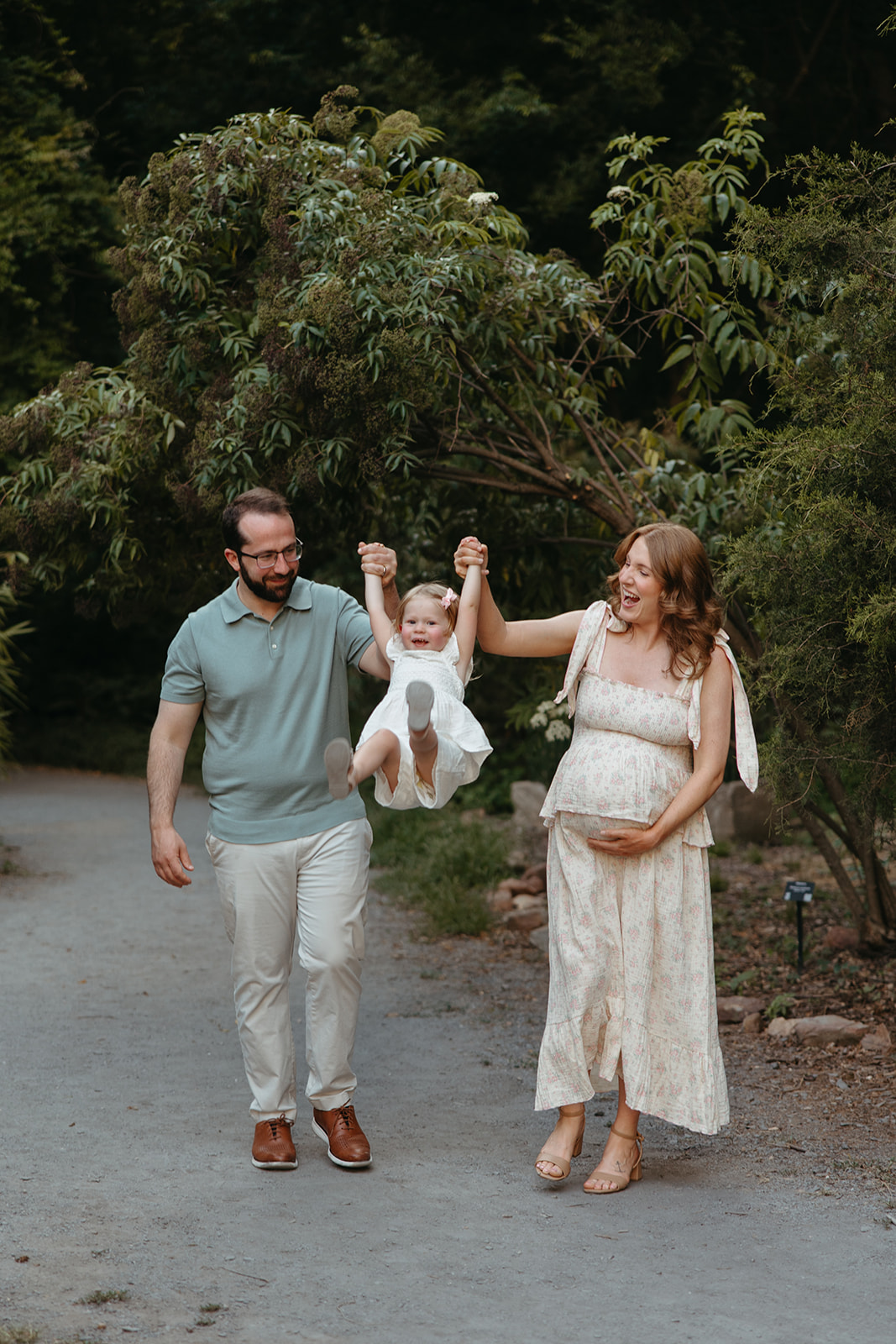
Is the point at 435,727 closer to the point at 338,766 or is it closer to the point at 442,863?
the point at 338,766

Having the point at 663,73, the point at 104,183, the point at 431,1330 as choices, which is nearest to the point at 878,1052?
the point at 431,1330

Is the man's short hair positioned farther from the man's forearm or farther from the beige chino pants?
the beige chino pants

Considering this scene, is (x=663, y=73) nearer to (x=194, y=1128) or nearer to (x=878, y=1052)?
(x=878, y=1052)

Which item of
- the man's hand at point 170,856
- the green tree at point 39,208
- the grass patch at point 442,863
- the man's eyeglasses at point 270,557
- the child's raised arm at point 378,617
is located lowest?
the grass patch at point 442,863

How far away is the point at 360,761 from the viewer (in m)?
3.92

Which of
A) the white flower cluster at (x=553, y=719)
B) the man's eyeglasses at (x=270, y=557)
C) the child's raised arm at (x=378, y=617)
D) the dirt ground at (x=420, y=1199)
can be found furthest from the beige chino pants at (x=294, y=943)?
the white flower cluster at (x=553, y=719)

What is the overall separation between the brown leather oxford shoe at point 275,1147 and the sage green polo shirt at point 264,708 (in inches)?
36.5

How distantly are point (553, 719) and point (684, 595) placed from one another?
4.14 meters

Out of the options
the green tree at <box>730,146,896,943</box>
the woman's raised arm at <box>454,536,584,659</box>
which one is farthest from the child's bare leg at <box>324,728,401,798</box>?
the green tree at <box>730,146,896,943</box>

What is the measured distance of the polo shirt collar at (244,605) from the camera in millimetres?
4359

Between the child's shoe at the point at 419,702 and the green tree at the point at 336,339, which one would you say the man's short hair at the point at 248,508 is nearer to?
the child's shoe at the point at 419,702

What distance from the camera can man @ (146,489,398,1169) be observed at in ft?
14.0

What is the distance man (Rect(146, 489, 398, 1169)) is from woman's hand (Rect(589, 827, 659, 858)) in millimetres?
803

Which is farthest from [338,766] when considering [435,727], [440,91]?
[440,91]
